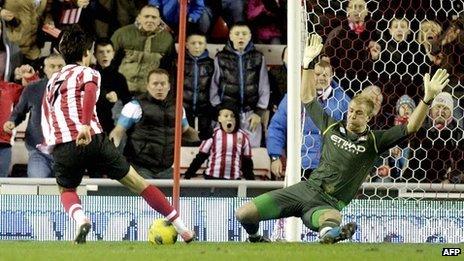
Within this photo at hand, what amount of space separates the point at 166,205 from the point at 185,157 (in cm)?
460

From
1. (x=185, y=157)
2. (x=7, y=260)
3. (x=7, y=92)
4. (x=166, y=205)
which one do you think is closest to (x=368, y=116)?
(x=166, y=205)

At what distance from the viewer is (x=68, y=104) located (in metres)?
11.7

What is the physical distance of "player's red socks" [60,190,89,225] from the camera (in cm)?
1147

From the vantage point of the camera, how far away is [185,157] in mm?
16375

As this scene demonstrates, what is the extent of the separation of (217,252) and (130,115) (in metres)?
5.94

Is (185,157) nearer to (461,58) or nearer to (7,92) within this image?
(7,92)

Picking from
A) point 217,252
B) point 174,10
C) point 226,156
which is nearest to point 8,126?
point 226,156

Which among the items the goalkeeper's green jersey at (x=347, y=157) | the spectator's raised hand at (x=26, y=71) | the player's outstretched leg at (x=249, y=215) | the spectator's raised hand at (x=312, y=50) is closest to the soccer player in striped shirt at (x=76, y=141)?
the player's outstretched leg at (x=249, y=215)

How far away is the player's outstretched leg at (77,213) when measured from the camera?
11.4m

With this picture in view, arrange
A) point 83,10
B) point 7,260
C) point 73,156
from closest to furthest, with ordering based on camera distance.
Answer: point 7,260 → point 73,156 → point 83,10

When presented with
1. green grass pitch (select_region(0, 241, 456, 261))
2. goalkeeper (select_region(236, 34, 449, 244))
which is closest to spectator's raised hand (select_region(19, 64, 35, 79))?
green grass pitch (select_region(0, 241, 456, 261))

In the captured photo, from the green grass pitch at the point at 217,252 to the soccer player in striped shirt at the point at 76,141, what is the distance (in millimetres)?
367

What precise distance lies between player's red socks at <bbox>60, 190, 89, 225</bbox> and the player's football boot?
199cm

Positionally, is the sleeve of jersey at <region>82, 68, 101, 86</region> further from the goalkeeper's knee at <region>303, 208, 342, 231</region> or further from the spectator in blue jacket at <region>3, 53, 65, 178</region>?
the spectator in blue jacket at <region>3, 53, 65, 178</region>
